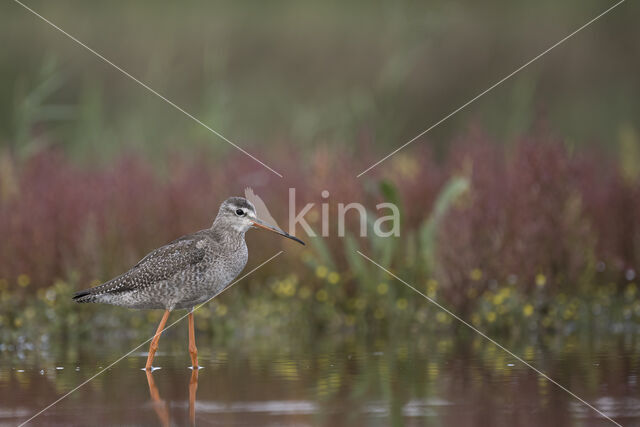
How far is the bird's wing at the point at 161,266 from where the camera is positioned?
10008 mm

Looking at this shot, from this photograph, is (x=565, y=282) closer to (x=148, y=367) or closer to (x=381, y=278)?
(x=381, y=278)

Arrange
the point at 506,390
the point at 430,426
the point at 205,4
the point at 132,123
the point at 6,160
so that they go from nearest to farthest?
the point at 430,426 → the point at 506,390 → the point at 6,160 → the point at 132,123 → the point at 205,4

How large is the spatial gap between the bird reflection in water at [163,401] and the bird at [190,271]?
610 millimetres

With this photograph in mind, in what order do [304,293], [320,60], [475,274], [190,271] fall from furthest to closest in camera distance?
[320,60] → [304,293] → [475,274] → [190,271]

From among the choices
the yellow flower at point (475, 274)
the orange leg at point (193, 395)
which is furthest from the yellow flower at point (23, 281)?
the yellow flower at point (475, 274)

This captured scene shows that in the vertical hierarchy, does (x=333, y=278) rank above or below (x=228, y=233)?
below

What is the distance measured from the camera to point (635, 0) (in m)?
29.3

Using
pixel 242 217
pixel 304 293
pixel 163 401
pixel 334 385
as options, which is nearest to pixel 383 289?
pixel 304 293

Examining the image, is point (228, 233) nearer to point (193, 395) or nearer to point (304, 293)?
A: point (193, 395)

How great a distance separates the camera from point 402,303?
12539mm

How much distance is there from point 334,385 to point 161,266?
231cm

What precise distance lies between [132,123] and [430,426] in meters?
11.1

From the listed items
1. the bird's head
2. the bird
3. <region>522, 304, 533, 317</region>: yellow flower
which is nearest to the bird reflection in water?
the bird

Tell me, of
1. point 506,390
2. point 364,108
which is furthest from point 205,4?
point 506,390
